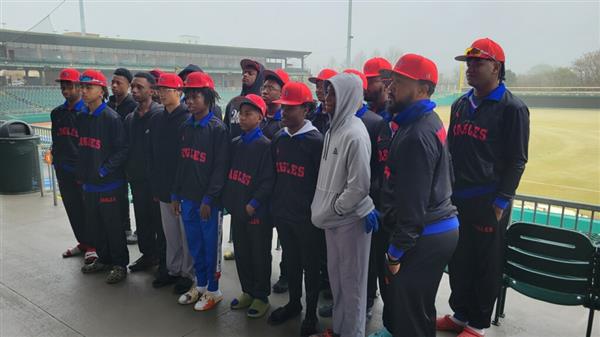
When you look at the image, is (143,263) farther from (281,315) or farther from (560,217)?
(560,217)

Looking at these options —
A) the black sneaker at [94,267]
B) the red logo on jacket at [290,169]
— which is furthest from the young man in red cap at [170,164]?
the red logo on jacket at [290,169]

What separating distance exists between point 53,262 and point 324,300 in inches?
114

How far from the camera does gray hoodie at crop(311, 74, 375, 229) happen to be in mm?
2330

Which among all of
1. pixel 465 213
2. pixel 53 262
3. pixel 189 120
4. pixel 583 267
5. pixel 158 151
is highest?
pixel 189 120

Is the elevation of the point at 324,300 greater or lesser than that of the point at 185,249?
lesser

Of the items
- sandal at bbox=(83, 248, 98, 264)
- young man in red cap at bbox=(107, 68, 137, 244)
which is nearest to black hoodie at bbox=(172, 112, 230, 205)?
young man in red cap at bbox=(107, 68, 137, 244)

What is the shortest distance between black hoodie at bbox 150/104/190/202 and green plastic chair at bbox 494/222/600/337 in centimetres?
264

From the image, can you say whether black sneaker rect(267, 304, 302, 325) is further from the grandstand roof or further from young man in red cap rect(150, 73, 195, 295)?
the grandstand roof

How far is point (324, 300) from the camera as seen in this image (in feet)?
11.3

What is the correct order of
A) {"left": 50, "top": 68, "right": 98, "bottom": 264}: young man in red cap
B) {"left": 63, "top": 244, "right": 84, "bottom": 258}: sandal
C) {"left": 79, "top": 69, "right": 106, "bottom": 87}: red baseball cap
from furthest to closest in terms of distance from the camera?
{"left": 63, "top": 244, "right": 84, "bottom": 258}: sandal < {"left": 50, "top": 68, "right": 98, "bottom": 264}: young man in red cap < {"left": 79, "top": 69, "right": 106, "bottom": 87}: red baseball cap

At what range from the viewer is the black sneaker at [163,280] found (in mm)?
3639

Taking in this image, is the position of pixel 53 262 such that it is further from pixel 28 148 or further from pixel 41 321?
pixel 28 148

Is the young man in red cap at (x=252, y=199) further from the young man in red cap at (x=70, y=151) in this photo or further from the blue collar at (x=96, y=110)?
the young man in red cap at (x=70, y=151)

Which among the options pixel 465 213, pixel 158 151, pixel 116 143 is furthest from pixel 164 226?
pixel 465 213
